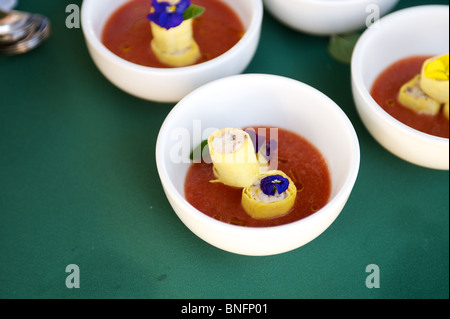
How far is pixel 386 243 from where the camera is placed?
1.15m

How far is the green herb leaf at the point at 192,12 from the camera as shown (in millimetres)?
1237

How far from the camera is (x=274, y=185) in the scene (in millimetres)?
1052

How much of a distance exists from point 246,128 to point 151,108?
25 centimetres

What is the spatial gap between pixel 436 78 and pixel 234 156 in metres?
0.52

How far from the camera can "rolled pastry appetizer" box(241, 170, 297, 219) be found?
1.05 meters

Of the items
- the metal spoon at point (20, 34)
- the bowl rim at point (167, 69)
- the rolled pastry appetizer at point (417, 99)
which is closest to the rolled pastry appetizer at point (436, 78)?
the rolled pastry appetizer at point (417, 99)

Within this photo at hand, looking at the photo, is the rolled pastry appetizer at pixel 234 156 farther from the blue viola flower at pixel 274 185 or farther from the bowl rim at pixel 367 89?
the bowl rim at pixel 367 89

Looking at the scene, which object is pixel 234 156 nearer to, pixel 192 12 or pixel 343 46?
pixel 192 12

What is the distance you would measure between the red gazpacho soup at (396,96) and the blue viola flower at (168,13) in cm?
50

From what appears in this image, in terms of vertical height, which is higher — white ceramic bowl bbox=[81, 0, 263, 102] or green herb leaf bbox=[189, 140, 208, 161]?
white ceramic bowl bbox=[81, 0, 263, 102]

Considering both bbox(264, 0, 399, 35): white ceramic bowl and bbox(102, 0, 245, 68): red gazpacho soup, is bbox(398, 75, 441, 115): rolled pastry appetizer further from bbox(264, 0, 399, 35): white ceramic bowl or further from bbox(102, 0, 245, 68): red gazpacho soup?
bbox(102, 0, 245, 68): red gazpacho soup

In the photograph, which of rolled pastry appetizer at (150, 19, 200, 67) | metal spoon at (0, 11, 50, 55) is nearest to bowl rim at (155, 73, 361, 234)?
rolled pastry appetizer at (150, 19, 200, 67)

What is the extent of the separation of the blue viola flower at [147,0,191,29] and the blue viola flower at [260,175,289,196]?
43cm

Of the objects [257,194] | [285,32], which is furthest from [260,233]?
[285,32]
